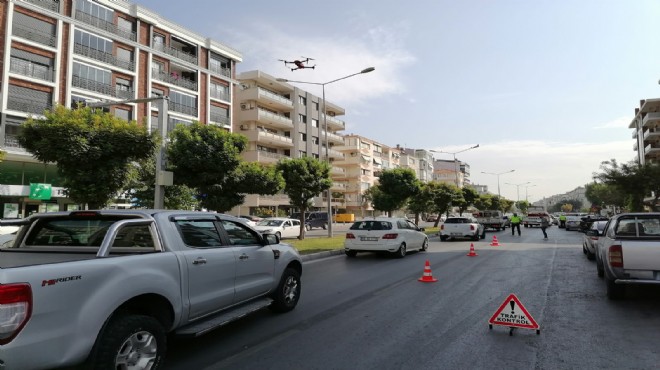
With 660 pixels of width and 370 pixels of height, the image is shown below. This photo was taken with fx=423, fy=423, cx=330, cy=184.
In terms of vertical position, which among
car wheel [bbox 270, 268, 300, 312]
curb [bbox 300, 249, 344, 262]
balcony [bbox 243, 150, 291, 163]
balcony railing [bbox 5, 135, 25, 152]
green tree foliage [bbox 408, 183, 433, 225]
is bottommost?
curb [bbox 300, 249, 344, 262]

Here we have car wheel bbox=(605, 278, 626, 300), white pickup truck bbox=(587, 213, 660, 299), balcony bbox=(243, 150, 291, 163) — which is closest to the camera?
white pickup truck bbox=(587, 213, 660, 299)

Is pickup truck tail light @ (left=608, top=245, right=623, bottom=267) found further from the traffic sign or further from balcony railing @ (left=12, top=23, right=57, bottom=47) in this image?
balcony railing @ (left=12, top=23, right=57, bottom=47)

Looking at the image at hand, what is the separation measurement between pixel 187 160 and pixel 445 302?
39.2 ft

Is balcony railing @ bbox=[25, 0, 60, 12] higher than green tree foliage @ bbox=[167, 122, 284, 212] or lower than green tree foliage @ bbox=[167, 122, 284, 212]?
higher

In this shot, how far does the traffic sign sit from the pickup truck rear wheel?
4.24 metres

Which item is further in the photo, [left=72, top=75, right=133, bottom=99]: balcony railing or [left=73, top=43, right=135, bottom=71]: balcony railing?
[left=73, top=43, right=135, bottom=71]: balcony railing

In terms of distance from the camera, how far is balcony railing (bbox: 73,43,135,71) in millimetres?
32625

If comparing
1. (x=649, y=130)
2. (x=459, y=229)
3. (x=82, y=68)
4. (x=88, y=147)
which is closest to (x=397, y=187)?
(x=459, y=229)

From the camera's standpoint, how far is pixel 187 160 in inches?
642

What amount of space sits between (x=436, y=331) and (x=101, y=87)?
35555 millimetres

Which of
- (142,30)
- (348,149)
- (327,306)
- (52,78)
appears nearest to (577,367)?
→ (327,306)

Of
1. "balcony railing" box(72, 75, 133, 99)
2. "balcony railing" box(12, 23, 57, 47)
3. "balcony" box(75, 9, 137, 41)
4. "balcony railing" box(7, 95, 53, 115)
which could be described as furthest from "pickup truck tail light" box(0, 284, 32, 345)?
"balcony" box(75, 9, 137, 41)

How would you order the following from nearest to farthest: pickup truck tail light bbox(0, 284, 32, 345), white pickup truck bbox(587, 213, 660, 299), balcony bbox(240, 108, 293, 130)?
pickup truck tail light bbox(0, 284, 32, 345) → white pickup truck bbox(587, 213, 660, 299) → balcony bbox(240, 108, 293, 130)

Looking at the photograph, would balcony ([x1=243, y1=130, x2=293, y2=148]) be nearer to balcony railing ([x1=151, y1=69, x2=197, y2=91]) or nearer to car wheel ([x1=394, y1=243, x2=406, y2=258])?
balcony railing ([x1=151, y1=69, x2=197, y2=91])
